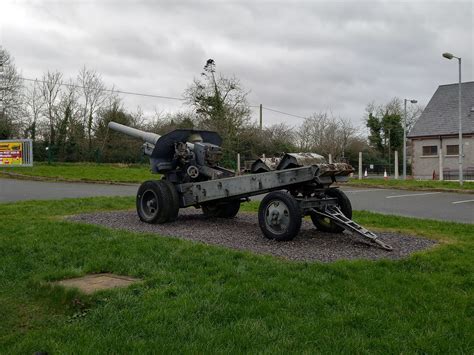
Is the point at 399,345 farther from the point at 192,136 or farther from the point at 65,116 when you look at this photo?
the point at 65,116

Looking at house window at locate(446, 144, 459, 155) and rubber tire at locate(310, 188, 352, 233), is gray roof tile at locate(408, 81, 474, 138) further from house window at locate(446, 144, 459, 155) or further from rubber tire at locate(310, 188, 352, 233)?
rubber tire at locate(310, 188, 352, 233)

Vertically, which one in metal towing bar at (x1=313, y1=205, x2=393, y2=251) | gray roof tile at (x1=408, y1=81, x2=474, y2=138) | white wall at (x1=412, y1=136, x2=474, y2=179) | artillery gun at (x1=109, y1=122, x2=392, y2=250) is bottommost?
metal towing bar at (x1=313, y1=205, x2=393, y2=251)

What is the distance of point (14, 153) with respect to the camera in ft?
95.2

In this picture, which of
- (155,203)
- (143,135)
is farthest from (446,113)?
(155,203)

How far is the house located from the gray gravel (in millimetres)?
27782

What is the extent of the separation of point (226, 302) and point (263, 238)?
125 inches

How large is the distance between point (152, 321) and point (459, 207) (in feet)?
41.0

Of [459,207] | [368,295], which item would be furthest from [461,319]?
[459,207]

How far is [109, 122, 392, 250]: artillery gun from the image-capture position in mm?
6977

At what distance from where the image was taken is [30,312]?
4203 mm

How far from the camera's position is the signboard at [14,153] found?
28922mm

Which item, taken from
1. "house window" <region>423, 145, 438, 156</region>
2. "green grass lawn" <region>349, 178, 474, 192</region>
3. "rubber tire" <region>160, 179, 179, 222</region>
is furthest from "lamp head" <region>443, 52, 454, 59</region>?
"rubber tire" <region>160, 179, 179, 222</region>

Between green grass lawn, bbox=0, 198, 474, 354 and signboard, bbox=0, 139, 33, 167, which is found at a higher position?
signboard, bbox=0, 139, 33, 167

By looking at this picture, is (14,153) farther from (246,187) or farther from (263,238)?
(263,238)
